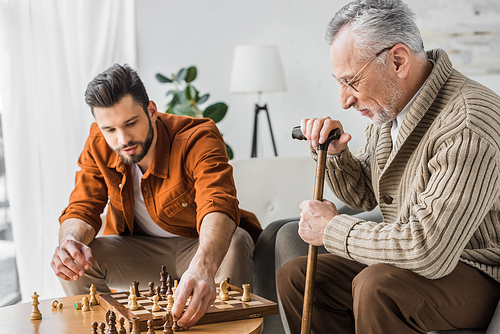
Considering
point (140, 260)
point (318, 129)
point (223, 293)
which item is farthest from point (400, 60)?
point (140, 260)

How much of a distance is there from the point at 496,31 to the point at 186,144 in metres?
2.28

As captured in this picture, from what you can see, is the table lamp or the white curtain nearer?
the white curtain

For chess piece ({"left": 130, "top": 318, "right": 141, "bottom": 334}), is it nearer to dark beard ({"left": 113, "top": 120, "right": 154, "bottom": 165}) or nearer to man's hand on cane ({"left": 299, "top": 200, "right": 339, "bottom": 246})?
man's hand on cane ({"left": 299, "top": 200, "right": 339, "bottom": 246})

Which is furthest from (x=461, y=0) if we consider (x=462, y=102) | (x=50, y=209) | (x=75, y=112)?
(x=50, y=209)

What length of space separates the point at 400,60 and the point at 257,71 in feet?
6.93

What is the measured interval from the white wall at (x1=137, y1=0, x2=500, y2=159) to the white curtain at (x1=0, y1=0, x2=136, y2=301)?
2.93 ft

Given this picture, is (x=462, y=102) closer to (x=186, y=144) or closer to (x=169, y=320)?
(x=169, y=320)

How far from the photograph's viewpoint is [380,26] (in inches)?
51.9

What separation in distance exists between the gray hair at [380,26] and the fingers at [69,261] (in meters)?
1.10

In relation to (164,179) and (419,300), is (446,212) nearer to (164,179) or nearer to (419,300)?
(419,300)

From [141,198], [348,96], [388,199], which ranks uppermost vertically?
[348,96]

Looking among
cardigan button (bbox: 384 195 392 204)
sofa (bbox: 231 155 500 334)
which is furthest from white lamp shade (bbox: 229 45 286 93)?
cardigan button (bbox: 384 195 392 204)

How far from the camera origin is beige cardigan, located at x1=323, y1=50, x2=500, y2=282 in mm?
1120

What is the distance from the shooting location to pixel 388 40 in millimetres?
1321
